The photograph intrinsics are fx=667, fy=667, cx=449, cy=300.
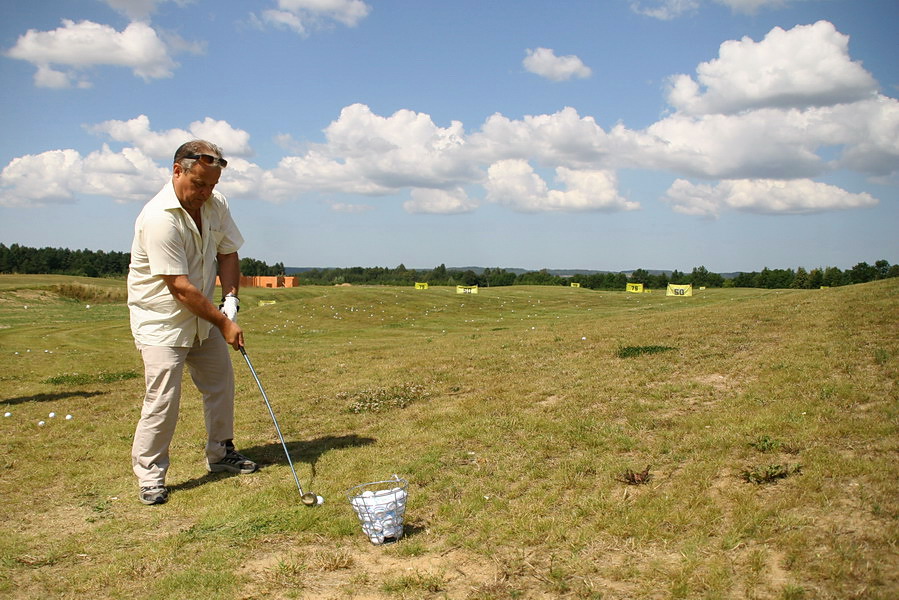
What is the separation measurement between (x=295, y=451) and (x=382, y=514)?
10.6 ft

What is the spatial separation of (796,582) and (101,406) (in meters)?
10.8

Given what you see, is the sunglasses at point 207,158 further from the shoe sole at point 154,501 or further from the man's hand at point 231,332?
the shoe sole at point 154,501

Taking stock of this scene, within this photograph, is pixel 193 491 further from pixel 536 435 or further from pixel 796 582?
pixel 796 582

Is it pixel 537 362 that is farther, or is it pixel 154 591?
pixel 537 362

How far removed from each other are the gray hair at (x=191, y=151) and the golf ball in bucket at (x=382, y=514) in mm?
3576

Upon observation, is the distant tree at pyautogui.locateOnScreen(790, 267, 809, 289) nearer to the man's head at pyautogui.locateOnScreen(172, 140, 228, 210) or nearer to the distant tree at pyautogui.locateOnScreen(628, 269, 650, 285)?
the distant tree at pyautogui.locateOnScreen(628, 269, 650, 285)

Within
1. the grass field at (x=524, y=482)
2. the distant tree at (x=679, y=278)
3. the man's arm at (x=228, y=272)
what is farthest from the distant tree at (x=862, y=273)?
the man's arm at (x=228, y=272)

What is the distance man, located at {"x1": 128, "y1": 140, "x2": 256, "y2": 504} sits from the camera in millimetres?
6367

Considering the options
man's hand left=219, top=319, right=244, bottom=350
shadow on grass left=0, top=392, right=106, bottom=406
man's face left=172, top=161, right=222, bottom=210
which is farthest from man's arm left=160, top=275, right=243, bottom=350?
shadow on grass left=0, top=392, right=106, bottom=406

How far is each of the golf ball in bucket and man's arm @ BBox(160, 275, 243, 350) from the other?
228 centimetres

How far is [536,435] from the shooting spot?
728 centimetres

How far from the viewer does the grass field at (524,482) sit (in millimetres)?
4309

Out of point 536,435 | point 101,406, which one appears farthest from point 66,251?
point 536,435

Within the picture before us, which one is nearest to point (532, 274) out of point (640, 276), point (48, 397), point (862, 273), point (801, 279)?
point (640, 276)
